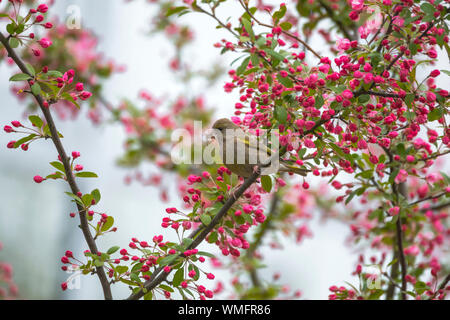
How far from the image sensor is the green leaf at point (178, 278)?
1867mm

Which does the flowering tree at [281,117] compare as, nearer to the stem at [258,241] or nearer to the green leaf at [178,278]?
the green leaf at [178,278]

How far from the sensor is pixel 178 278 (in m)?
1.87

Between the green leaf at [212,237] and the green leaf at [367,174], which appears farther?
the green leaf at [367,174]

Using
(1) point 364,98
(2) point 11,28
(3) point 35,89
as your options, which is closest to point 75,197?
(3) point 35,89

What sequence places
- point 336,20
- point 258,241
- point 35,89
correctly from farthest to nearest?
1. point 258,241
2. point 336,20
3. point 35,89

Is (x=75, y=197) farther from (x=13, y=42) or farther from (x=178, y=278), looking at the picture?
(x=13, y=42)

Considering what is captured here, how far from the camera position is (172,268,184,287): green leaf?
1867mm

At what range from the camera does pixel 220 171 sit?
85.3 inches

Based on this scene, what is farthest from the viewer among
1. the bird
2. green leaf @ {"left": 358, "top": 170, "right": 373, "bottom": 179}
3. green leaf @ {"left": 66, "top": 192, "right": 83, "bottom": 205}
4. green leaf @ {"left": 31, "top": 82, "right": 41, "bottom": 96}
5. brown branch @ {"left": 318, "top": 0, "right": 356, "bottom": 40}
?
brown branch @ {"left": 318, "top": 0, "right": 356, "bottom": 40}

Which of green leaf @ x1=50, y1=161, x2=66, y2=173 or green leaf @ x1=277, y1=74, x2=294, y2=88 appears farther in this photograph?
green leaf @ x1=50, y1=161, x2=66, y2=173

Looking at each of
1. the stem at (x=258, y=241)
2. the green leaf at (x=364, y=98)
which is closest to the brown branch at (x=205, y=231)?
the green leaf at (x=364, y=98)

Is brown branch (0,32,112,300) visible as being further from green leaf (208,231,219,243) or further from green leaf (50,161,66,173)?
green leaf (208,231,219,243)

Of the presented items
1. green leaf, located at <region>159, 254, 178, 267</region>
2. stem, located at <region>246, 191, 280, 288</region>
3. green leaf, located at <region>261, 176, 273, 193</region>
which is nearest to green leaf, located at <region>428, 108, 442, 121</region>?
green leaf, located at <region>261, 176, 273, 193</region>
